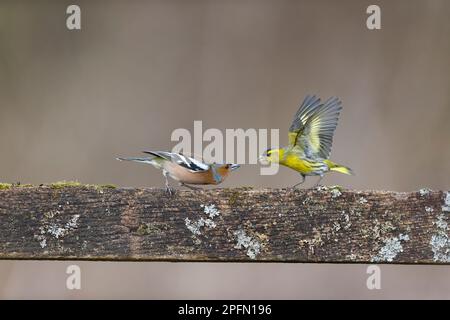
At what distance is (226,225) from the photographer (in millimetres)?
2340

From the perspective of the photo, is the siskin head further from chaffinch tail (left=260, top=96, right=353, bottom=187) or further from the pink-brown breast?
the pink-brown breast

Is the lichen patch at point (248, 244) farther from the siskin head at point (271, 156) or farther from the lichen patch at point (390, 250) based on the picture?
the siskin head at point (271, 156)

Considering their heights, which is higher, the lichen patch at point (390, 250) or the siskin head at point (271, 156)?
the siskin head at point (271, 156)

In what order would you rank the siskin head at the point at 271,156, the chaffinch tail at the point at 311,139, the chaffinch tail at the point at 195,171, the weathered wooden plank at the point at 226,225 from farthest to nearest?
the siskin head at the point at 271,156 < the chaffinch tail at the point at 311,139 < the chaffinch tail at the point at 195,171 < the weathered wooden plank at the point at 226,225

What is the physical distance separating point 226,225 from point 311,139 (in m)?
1.04

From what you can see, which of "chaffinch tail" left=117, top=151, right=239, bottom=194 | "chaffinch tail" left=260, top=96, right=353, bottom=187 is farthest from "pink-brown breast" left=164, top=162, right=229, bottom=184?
"chaffinch tail" left=260, top=96, right=353, bottom=187

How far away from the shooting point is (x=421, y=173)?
457 centimetres

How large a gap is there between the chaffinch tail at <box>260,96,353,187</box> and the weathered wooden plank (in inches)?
29.3

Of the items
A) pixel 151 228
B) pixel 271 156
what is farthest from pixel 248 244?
pixel 271 156

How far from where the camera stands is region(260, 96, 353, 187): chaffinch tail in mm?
3094

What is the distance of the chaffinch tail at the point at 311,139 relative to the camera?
309 cm

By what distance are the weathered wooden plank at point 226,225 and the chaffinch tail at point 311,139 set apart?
2.44 feet

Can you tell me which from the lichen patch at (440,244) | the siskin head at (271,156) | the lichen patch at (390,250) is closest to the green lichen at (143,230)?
the lichen patch at (390,250)

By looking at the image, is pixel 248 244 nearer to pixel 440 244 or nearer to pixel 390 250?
pixel 390 250
